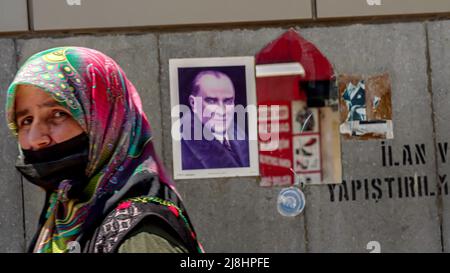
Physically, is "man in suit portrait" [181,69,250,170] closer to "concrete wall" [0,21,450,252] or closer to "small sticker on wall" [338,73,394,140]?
"concrete wall" [0,21,450,252]

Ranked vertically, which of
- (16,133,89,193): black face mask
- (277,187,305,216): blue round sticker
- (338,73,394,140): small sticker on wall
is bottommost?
(277,187,305,216): blue round sticker

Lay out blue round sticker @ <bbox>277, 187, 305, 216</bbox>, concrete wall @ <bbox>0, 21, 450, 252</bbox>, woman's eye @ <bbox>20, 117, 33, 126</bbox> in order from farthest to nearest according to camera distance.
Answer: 1. blue round sticker @ <bbox>277, 187, 305, 216</bbox>
2. concrete wall @ <bbox>0, 21, 450, 252</bbox>
3. woman's eye @ <bbox>20, 117, 33, 126</bbox>

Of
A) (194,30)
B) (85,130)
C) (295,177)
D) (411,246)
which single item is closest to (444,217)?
(411,246)

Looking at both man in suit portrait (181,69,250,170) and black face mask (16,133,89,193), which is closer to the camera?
black face mask (16,133,89,193)

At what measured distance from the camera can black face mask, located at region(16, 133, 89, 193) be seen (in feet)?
13.1

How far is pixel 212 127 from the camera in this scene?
219 inches

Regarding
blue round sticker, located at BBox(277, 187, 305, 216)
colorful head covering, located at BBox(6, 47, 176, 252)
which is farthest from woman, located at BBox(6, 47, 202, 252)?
blue round sticker, located at BBox(277, 187, 305, 216)

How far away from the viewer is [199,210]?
18.3ft

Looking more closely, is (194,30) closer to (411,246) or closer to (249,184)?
(249,184)

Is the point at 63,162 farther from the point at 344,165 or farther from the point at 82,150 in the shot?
the point at 344,165

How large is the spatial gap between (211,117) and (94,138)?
1711 mm

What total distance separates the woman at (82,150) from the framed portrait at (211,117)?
133 cm

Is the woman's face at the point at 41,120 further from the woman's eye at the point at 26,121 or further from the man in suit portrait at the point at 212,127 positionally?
the man in suit portrait at the point at 212,127

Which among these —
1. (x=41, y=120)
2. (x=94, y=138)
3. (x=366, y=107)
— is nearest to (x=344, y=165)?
(x=366, y=107)
